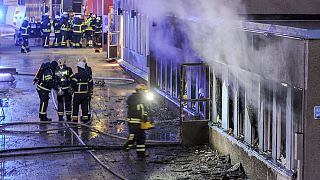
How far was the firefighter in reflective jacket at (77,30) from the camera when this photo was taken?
33.0 m

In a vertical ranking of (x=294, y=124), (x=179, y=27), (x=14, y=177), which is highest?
(x=179, y=27)

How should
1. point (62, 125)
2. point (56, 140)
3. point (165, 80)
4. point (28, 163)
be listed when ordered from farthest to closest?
point (165, 80) → point (62, 125) → point (56, 140) → point (28, 163)

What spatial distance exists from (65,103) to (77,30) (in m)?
19.6

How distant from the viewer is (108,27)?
2783 centimetres

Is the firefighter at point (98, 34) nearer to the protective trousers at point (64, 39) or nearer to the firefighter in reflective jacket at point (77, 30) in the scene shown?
the firefighter in reflective jacket at point (77, 30)

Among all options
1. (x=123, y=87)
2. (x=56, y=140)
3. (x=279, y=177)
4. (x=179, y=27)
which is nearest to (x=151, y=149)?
(x=56, y=140)

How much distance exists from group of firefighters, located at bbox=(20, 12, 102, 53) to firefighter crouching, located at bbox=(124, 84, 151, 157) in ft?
73.0

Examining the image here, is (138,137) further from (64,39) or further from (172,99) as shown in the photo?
(64,39)

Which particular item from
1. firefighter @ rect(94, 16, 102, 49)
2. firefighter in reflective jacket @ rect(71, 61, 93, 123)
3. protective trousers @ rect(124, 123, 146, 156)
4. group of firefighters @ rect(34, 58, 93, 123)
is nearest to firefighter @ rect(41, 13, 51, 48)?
firefighter @ rect(94, 16, 102, 49)

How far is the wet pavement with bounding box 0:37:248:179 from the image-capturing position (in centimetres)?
1012

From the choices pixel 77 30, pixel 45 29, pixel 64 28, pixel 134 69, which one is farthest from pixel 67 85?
pixel 45 29

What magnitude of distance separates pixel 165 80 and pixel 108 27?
37.4 ft

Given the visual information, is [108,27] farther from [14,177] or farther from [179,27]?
[14,177]

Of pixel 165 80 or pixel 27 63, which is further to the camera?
pixel 27 63
